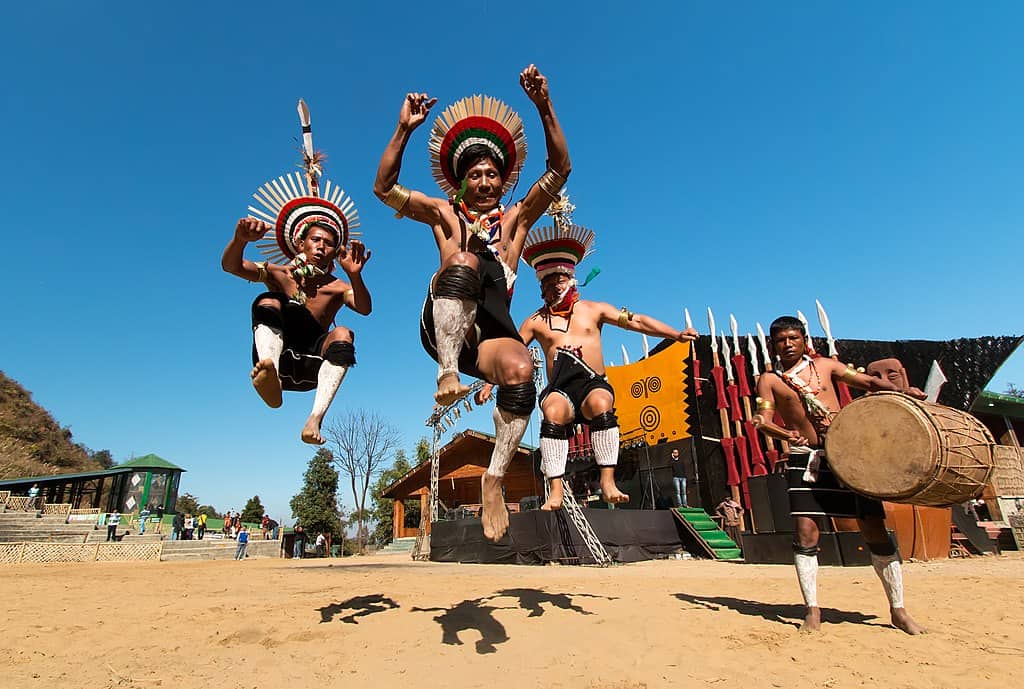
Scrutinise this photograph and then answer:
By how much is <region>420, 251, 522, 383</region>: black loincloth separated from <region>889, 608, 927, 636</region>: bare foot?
3.60m

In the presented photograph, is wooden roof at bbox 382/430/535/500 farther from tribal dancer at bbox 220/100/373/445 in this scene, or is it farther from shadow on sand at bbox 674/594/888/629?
tribal dancer at bbox 220/100/373/445

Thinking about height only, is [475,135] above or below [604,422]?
above

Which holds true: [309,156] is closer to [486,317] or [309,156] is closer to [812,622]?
[486,317]

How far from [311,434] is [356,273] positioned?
118 centimetres

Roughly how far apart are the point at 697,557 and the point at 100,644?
469 inches

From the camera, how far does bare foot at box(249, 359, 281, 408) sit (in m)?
3.41

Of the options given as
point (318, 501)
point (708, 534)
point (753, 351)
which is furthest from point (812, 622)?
point (318, 501)

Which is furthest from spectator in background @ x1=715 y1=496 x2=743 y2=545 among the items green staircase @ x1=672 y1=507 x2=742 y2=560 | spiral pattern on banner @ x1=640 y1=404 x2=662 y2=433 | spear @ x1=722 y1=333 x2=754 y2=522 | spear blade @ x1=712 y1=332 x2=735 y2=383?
spear blade @ x1=712 y1=332 x2=735 y2=383

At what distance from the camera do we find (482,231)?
2938mm

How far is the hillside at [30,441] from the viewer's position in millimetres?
37750

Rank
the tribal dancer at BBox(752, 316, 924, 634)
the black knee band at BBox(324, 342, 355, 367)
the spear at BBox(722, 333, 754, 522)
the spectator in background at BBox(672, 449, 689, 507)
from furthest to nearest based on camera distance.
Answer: the spear at BBox(722, 333, 754, 522)
the spectator in background at BBox(672, 449, 689, 507)
the tribal dancer at BBox(752, 316, 924, 634)
the black knee band at BBox(324, 342, 355, 367)

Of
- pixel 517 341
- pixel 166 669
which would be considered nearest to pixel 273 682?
pixel 166 669

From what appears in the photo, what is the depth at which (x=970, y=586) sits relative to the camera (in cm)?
572

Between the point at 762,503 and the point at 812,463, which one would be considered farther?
the point at 762,503
